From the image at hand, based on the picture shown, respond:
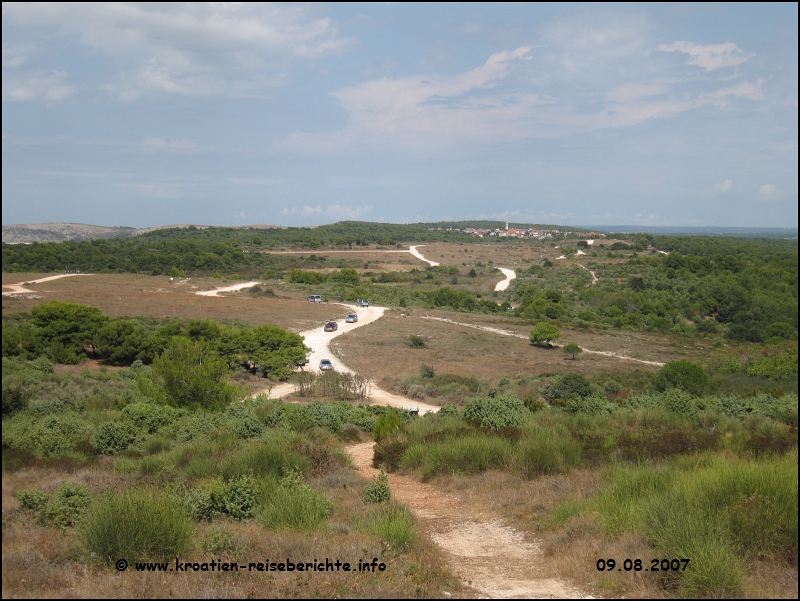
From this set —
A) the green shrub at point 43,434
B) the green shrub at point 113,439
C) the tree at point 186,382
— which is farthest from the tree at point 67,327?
the green shrub at point 113,439

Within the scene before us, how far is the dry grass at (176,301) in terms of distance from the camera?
902 inches

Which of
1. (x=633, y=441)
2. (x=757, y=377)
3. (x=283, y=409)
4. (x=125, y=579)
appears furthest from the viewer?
(x=757, y=377)

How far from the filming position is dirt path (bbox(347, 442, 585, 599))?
4.89 m

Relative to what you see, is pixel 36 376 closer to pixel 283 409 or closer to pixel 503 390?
pixel 283 409

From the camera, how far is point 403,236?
193 m

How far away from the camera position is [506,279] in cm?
9494

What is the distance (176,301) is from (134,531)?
4512 cm

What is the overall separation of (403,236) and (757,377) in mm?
175334

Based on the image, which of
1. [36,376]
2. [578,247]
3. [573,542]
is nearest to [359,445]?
[573,542]

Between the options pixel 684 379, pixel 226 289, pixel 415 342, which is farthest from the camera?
pixel 226 289

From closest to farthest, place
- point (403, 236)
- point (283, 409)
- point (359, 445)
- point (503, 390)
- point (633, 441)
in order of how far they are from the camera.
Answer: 1. point (633, 441)
2. point (359, 445)
3. point (283, 409)
4. point (503, 390)
5. point (403, 236)

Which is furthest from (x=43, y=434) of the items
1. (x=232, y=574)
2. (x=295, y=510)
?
(x=232, y=574)

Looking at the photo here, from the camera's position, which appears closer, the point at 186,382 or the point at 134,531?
the point at 134,531

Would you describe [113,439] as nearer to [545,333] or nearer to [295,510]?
[295,510]
